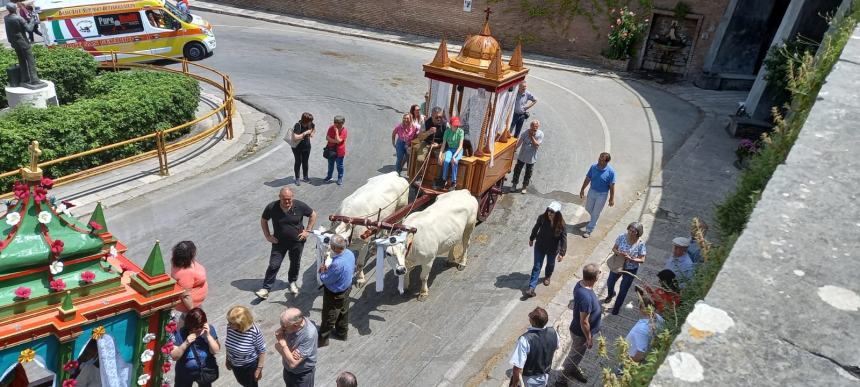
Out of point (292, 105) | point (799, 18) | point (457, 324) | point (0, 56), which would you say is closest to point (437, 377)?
point (457, 324)

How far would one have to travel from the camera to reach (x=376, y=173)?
1279cm

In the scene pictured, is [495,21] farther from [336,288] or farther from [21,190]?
[21,190]

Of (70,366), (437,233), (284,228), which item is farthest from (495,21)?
(70,366)

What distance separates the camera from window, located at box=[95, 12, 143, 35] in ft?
60.7

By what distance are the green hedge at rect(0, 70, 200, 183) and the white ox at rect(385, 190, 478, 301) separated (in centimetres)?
701

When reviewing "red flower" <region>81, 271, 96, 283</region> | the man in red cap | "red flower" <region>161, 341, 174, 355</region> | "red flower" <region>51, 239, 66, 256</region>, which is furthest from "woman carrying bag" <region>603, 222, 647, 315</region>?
"red flower" <region>51, 239, 66, 256</region>

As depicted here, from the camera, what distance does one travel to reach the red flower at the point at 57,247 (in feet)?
14.5

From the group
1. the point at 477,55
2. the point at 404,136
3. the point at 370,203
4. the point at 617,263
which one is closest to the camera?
the point at 617,263

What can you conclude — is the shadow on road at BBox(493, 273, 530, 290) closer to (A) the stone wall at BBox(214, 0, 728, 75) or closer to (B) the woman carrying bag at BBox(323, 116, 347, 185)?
(B) the woman carrying bag at BBox(323, 116, 347, 185)

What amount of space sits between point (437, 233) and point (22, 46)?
1077 cm

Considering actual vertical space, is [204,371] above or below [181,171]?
above

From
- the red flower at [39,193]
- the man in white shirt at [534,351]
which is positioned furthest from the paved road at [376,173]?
the red flower at [39,193]

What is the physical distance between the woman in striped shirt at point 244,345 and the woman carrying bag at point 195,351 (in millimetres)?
162

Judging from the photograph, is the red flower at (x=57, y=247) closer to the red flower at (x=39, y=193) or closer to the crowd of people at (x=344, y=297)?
the red flower at (x=39, y=193)
